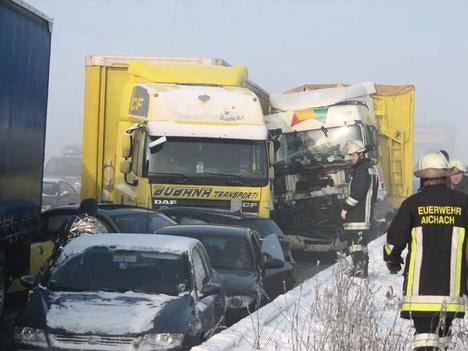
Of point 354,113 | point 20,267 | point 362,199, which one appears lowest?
point 20,267

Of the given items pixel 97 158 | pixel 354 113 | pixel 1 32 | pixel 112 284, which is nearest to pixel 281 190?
pixel 354 113

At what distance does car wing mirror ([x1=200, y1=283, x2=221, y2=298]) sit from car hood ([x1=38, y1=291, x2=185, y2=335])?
0.33 metres

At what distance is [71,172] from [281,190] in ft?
89.5

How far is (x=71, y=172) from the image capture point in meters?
47.2

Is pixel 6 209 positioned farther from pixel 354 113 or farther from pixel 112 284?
pixel 354 113

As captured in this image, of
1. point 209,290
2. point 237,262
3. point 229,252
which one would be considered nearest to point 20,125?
point 229,252

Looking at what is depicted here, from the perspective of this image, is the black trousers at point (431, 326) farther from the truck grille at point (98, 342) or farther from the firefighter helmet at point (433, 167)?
the truck grille at point (98, 342)

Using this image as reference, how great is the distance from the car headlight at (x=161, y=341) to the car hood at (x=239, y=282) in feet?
9.68

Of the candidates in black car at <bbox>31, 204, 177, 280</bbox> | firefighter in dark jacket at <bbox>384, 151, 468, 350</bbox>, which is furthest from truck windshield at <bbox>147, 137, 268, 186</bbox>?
firefighter in dark jacket at <bbox>384, 151, 468, 350</bbox>

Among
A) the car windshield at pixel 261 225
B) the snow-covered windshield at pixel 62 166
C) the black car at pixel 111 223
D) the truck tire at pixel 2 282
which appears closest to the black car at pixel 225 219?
the car windshield at pixel 261 225

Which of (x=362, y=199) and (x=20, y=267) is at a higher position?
(x=362, y=199)

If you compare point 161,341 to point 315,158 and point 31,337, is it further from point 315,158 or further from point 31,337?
point 315,158

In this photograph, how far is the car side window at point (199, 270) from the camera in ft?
32.0

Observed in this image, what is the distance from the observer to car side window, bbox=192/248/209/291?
32.0 ft
